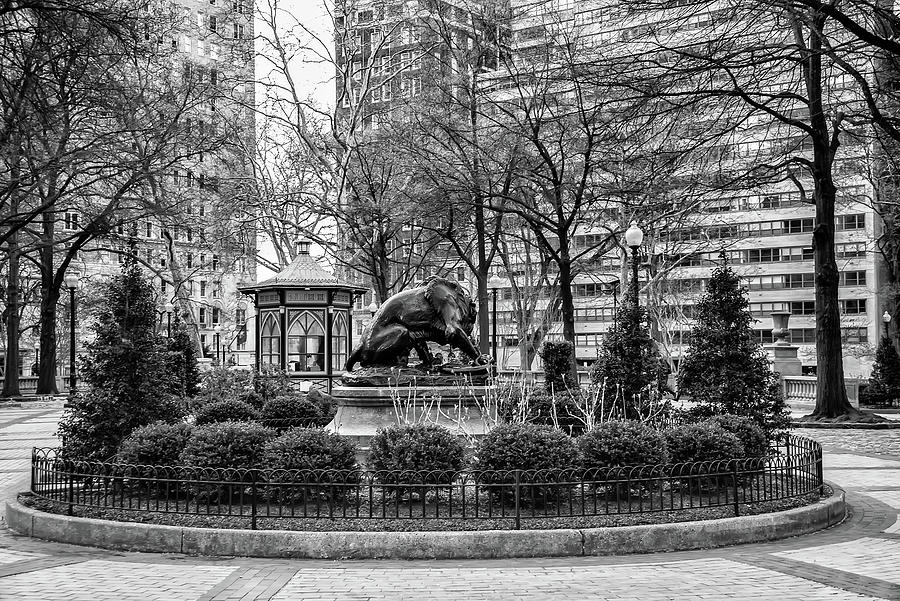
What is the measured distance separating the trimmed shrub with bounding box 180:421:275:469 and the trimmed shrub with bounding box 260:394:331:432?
645cm

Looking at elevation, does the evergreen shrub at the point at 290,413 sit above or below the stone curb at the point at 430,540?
above

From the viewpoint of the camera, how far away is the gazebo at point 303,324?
2623 centimetres

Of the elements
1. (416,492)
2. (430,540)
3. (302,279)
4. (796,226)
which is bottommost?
(430,540)

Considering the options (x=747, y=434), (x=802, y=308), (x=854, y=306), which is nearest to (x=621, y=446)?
(x=747, y=434)

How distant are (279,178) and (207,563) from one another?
30.4 m

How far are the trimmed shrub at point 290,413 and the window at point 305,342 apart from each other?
863 cm

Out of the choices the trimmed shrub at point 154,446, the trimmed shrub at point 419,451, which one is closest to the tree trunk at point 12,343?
the trimmed shrub at point 154,446

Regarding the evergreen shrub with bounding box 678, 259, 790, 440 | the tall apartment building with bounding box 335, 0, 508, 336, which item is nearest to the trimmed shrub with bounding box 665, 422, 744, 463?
the evergreen shrub with bounding box 678, 259, 790, 440

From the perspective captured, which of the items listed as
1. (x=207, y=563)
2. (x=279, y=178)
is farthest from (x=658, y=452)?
(x=279, y=178)

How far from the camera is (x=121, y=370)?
1259 cm

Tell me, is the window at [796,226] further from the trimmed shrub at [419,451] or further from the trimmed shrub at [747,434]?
the trimmed shrub at [419,451]

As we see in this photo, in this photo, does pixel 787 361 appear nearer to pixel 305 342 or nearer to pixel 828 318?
pixel 828 318

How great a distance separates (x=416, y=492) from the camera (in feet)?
35.0

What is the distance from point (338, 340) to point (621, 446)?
1705cm
